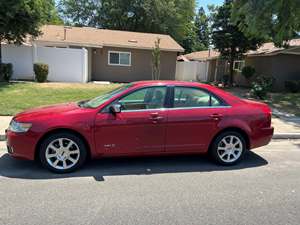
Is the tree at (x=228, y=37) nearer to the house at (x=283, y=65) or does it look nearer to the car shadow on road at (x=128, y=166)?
the house at (x=283, y=65)

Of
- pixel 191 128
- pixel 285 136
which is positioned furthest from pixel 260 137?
pixel 285 136

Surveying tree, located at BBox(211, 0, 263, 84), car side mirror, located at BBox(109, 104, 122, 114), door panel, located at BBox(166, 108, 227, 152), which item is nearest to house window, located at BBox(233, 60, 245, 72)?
tree, located at BBox(211, 0, 263, 84)

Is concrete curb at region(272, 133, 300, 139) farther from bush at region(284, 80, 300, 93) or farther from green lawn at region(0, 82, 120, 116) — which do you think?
bush at region(284, 80, 300, 93)

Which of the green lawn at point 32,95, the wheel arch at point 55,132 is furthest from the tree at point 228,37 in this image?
the wheel arch at point 55,132

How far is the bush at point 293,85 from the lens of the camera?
62.3ft

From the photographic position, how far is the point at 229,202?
417cm

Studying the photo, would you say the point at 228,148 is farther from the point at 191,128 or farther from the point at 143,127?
the point at 143,127

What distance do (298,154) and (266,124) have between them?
4.64ft

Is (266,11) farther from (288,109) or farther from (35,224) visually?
(35,224)

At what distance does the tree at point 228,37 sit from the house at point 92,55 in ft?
10.0

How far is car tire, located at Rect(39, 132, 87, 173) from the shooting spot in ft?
16.5

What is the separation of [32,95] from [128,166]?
8257 mm

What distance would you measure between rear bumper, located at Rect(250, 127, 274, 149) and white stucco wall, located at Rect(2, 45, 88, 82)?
14.0 meters

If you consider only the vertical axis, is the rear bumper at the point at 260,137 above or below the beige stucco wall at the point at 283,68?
below
